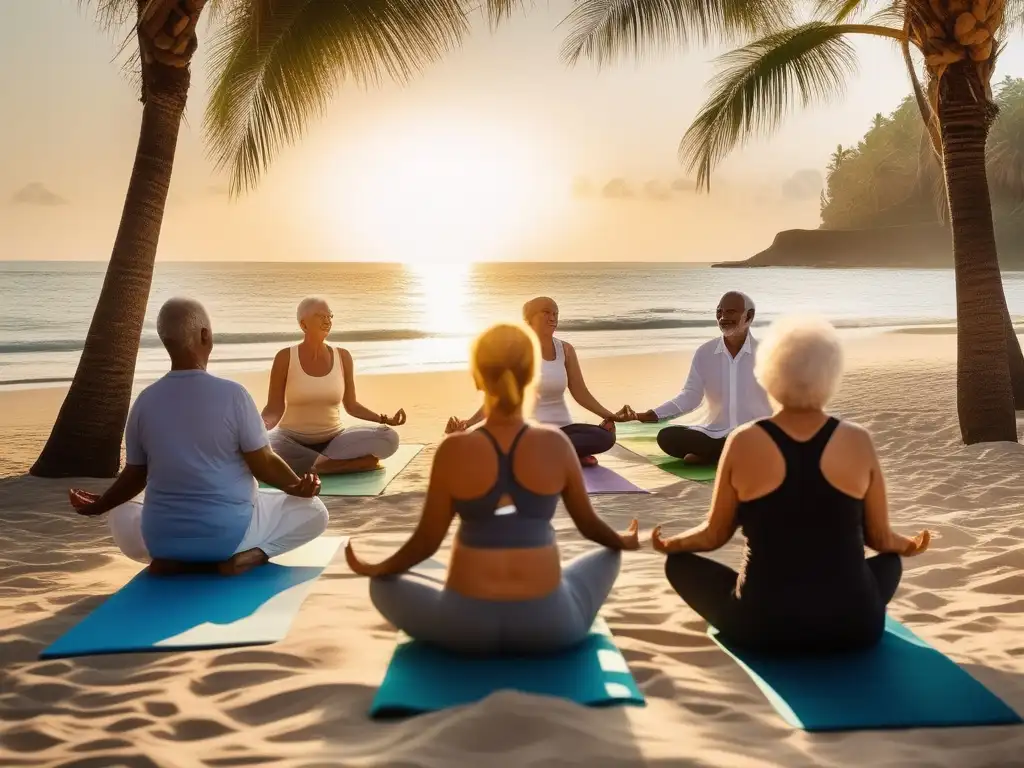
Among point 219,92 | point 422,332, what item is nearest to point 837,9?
point 219,92

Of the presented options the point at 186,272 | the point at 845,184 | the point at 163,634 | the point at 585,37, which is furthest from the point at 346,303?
the point at 845,184

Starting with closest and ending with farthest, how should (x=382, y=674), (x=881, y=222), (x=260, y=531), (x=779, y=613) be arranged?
(x=779, y=613)
(x=382, y=674)
(x=260, y=531)
(x=881, y=222)

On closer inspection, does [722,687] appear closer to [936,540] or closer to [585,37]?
[936,540]

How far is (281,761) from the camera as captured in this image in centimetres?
244

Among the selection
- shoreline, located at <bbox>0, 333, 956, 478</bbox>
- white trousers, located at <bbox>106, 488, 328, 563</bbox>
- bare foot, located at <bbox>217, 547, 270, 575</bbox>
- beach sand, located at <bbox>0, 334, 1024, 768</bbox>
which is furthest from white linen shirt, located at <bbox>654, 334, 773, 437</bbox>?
bare foot, located at <bbox>217, 547, 270, 575</bbox>

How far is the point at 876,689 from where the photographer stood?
283 centimetres

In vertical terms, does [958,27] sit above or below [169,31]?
below

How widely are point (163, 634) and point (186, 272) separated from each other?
2058 inches

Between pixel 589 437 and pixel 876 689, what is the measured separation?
161 inches

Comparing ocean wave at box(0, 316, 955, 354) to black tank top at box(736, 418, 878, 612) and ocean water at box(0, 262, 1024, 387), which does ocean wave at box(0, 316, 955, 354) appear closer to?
ocean water at box(0, 262, 1024, 387)

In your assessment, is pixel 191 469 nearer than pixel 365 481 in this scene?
Yes

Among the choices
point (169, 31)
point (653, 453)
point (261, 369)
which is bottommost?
point (653, 453)

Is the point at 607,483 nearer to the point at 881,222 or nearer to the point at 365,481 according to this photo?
the point at 365,481

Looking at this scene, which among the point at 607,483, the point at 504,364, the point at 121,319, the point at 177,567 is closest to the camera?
the point at 504,364
